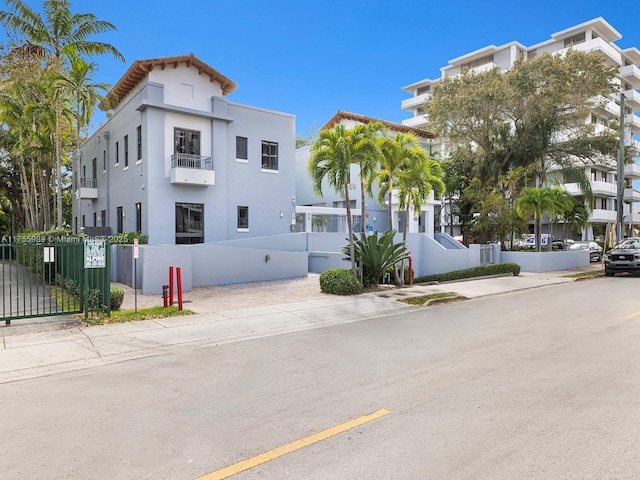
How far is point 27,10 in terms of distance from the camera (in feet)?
65.8

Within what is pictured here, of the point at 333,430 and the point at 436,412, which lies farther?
the point at 436,412

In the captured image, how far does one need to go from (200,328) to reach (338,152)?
24.2 feet

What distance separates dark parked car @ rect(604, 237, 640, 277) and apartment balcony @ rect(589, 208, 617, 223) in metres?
26.5

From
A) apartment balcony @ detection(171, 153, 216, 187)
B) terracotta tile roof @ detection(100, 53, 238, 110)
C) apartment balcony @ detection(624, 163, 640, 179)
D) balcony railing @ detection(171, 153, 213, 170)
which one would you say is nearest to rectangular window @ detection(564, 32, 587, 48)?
apartment balcony @ detection(624, 163, 640, 179)

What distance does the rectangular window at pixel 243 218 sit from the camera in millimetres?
23766

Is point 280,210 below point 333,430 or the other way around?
the other way around

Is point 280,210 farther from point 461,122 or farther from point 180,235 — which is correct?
point 461,122

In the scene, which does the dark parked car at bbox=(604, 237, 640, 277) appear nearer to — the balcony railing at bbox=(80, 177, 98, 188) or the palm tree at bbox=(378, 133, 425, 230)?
the palm tree at bbox=(378, 133, 425, 230)

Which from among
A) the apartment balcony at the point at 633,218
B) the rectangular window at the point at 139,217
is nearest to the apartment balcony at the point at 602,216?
the apartment balcony at the point at 633,218

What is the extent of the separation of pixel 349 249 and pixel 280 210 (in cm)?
951

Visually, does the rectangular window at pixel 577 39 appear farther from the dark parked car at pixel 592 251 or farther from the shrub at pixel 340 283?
the shrub at pixel 340 283

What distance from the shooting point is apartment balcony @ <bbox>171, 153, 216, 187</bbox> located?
2066 centimetres

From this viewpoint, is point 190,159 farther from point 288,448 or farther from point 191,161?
point 288,448

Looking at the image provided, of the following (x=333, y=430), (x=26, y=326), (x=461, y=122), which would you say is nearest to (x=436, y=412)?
(x=333, y=430)
